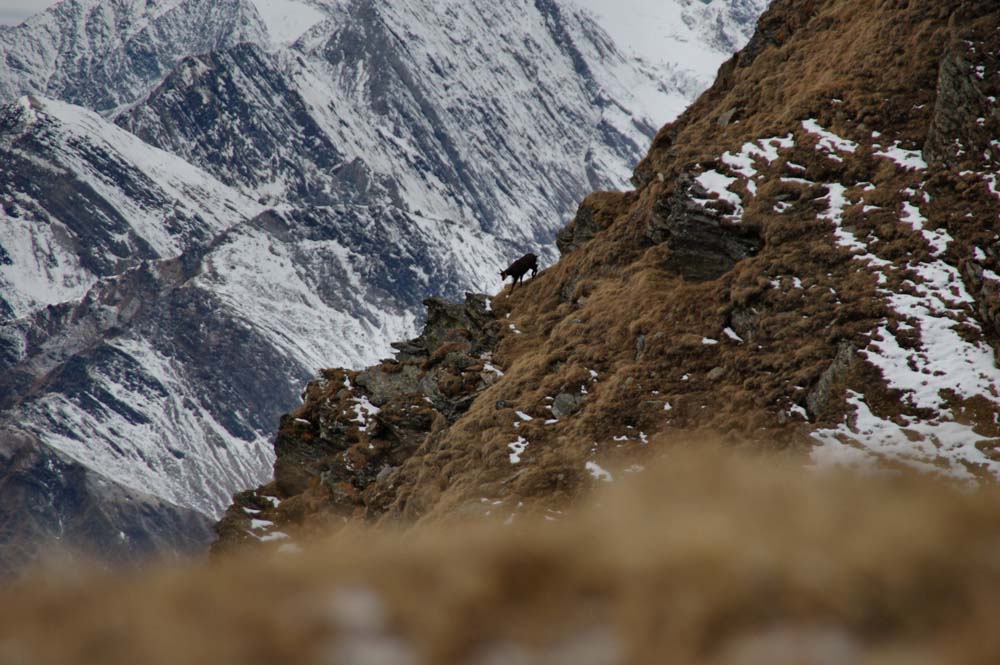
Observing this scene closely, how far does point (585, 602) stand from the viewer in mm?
3967

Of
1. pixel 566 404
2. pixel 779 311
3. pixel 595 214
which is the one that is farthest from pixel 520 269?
pixel 779 311

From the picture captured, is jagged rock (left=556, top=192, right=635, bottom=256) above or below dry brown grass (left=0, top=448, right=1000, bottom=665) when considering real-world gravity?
above

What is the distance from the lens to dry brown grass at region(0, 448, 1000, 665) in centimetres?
362

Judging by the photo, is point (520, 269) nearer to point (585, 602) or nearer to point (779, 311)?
point (779, 311)

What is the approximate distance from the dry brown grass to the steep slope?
520 inches

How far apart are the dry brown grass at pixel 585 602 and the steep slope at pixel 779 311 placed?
43.4ft

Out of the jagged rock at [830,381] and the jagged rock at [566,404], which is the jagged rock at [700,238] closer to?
the jagged rock at [830,381]

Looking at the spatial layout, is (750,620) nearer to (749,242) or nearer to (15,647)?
(15,647)

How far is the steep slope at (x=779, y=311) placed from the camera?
17953mm

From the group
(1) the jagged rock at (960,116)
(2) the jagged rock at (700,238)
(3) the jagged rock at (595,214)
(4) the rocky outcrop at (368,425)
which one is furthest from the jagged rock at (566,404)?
(3) the jagged rock at (595,214)

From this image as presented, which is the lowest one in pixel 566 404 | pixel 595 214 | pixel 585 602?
pixel 585 602

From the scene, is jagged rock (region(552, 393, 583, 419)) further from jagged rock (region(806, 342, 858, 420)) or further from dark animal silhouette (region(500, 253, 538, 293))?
dark animal silhouette (region(500, 253, 538, 293))

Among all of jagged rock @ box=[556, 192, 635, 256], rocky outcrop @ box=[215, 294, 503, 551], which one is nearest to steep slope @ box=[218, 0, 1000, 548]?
rocky outcrop @ box=[215, 294, 503, 551]

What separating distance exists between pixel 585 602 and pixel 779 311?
18.3 m
